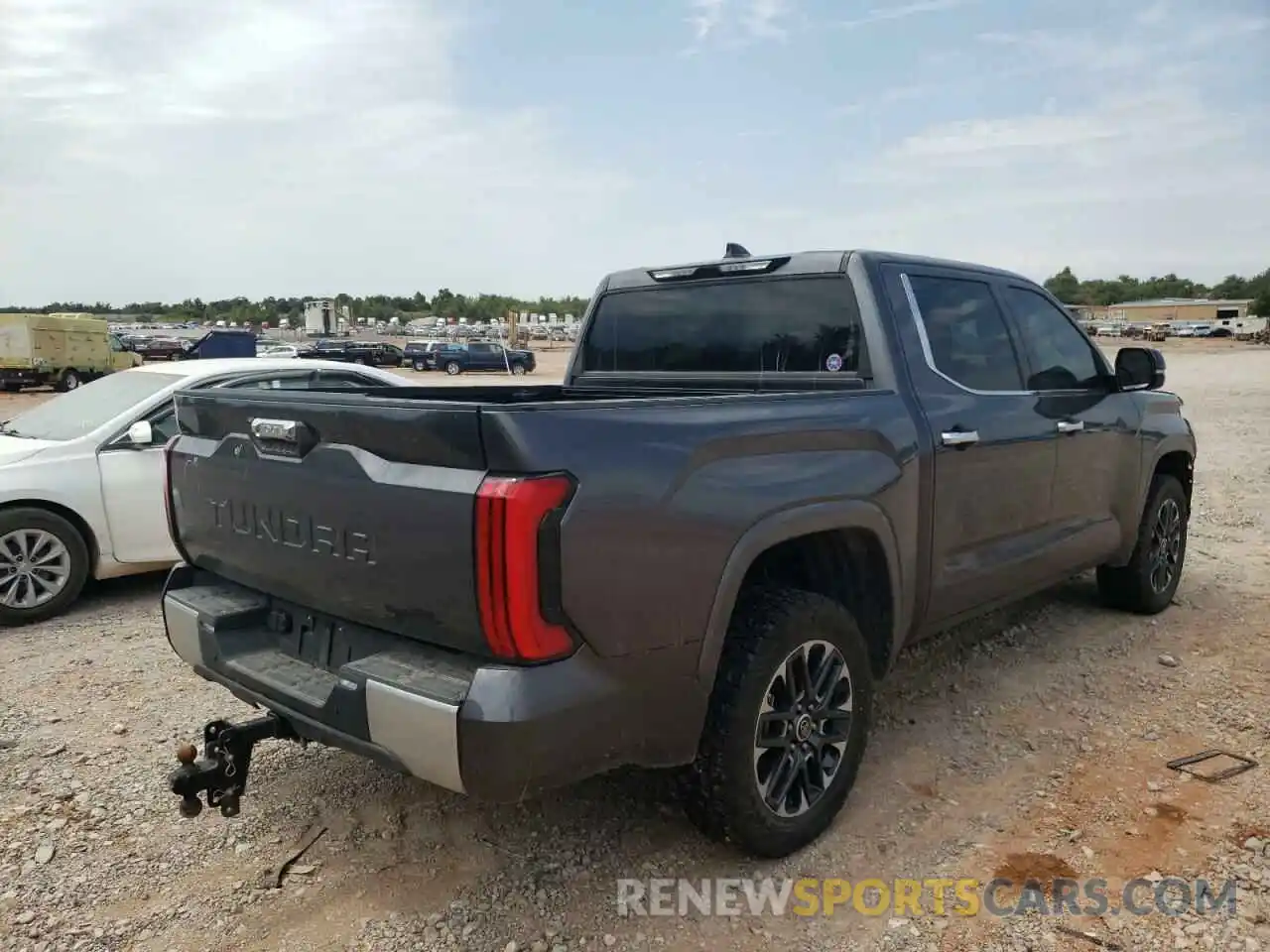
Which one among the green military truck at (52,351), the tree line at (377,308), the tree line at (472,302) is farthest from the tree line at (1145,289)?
the green military truck at (52,351)

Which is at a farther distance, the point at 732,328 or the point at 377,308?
the point at 377,308

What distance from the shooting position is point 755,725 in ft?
9.27

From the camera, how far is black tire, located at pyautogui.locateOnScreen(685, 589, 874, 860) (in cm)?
279

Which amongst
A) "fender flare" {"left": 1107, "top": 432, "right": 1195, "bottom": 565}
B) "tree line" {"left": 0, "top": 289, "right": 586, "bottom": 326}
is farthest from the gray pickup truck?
"tree line" {"left": 0, "top": 289, "right": 586, "bottom": 326}

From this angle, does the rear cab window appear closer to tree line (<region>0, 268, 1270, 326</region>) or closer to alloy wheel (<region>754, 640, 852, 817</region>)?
alloy wheel (<region>754, 640, 852, 817</region>)

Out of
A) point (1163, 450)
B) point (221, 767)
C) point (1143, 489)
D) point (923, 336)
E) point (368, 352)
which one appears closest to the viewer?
point (221, 767)

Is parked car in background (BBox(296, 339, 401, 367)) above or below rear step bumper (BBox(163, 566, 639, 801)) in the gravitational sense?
below

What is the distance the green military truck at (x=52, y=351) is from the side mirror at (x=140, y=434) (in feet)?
83.6

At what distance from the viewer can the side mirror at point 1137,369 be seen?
4.78 meters

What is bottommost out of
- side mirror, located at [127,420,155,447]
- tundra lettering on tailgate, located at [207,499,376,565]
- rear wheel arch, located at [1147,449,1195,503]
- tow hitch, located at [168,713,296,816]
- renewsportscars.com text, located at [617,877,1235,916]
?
renewsportscars.com text, located at [617,877,1235,916]

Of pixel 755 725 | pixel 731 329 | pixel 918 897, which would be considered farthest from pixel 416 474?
pixel 731 329

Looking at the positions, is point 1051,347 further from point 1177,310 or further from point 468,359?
point 1177,310

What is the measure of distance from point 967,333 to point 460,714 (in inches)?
109

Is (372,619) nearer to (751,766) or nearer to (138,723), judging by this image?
(751,766)
